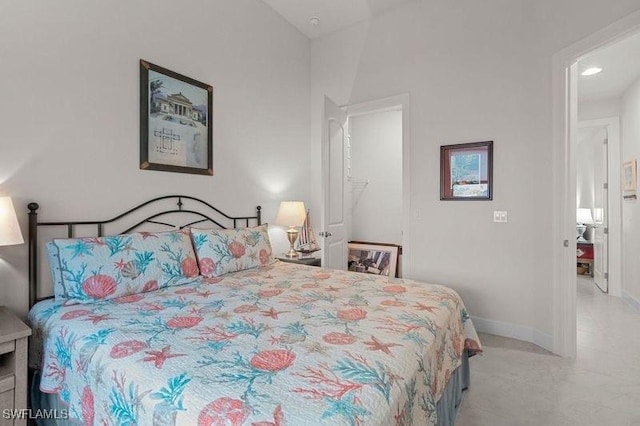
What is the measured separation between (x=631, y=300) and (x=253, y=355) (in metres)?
5.08

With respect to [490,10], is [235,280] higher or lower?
lower

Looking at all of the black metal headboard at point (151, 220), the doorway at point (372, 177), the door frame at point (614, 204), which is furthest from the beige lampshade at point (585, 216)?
the black metal headboard at point (151, 220)

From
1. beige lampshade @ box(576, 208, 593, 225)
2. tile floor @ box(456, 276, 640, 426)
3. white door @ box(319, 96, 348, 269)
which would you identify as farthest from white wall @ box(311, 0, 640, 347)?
beige lampshade @ box(576, 208, 593, 225)

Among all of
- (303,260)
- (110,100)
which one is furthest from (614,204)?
(110,100)

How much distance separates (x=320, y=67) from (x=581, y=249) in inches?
225

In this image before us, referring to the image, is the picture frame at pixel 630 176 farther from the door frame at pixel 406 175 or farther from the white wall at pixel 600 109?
the door frame at pixel 406 175

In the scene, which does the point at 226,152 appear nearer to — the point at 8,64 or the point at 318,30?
the point at 8,64

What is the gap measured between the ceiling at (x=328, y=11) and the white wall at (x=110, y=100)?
0.23 meters

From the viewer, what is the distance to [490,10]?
10.1 ft

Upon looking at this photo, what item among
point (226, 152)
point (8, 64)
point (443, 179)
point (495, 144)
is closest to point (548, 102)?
point (495, 144)

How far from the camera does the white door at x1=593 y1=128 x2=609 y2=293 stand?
4676mm

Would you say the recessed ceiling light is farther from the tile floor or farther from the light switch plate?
the tile floor

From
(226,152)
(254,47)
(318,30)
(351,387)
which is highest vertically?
(318,30)

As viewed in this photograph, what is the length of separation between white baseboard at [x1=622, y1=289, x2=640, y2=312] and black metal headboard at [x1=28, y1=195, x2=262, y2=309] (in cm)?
454
